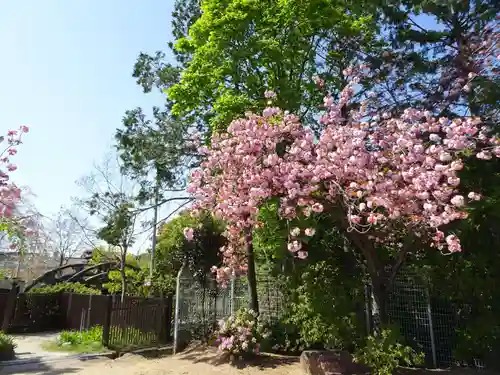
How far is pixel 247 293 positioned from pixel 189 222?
3.05 metres

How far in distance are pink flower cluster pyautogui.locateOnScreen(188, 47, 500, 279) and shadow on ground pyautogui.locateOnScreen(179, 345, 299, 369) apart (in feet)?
9.29

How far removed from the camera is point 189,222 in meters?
12.5

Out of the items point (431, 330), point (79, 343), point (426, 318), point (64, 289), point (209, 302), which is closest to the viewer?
point (431, 330)

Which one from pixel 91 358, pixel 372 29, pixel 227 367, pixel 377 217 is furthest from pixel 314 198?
pixel 91 358

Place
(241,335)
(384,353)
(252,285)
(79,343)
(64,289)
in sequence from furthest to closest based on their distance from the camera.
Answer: (64,289)
(79,343)
(252,285)
(241,335)
(384,353)

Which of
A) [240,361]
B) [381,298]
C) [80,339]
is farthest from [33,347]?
[381,298]

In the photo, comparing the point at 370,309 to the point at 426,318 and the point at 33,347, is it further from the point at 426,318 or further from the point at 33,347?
the point at 33,347

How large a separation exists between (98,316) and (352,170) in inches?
423

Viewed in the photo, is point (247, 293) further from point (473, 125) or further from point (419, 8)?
point (419, 8)

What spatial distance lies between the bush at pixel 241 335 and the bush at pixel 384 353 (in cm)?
243

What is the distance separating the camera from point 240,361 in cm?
829

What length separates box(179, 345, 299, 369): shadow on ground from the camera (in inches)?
320

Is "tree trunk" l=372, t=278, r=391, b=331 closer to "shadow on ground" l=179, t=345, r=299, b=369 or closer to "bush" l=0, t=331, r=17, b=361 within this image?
"shadow on ground" l=179, t=345, r=299, b=369

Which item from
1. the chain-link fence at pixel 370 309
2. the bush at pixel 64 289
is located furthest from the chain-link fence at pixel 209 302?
the bush at pixel 64 289
